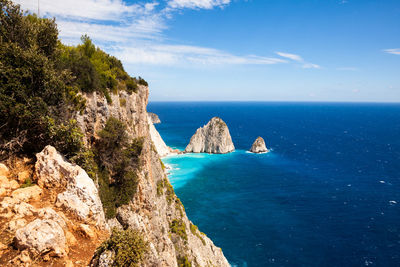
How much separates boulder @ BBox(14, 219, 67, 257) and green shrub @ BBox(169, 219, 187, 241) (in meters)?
22.2

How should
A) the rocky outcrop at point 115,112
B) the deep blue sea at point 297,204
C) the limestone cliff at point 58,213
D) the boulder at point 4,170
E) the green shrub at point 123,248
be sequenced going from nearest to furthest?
the limestone cliff at point 58,213 < the green shrub at point 123,248 < the boulder at point 4,170 < the rocky outcrop at point 115,112 < the deep blue sea at point 297,204

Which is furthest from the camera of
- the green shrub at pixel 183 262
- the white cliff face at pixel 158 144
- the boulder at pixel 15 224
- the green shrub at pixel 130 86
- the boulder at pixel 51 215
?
the white cliff face at pixel 158 144

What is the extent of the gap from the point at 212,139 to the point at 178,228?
95.2 metres

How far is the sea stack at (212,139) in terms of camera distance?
123 metres

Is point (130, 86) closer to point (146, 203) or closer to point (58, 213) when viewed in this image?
point (146, 203)

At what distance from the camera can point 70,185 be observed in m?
11.0

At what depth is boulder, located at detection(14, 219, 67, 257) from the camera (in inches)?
320

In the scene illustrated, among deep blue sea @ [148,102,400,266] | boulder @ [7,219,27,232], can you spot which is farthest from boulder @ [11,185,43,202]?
deep blue sea @ [148,102,400,266]

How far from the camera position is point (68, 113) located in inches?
610

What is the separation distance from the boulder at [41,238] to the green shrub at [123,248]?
1540 millimetres

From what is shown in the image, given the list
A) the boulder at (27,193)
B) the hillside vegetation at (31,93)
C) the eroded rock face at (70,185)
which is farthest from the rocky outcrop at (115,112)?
the boulder at (27,193)

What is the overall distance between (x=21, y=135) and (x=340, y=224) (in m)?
66.9

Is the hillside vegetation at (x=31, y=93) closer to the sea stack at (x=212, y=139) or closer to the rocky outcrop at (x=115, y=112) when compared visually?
the rocky outcrop at (x=115, y=112)

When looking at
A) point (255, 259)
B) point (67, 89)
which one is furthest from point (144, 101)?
point (255, 259)
